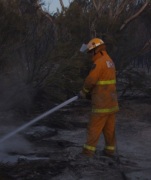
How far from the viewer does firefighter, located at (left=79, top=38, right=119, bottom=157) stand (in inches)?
313

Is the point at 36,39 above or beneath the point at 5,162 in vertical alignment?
above

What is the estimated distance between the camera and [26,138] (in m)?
9.50

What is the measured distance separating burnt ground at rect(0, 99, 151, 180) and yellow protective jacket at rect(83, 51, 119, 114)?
2.66ft

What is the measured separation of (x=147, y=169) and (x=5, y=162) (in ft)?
6.99

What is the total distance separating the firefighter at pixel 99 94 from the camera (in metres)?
7.96

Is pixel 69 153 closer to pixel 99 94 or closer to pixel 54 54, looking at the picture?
pixel 99 94

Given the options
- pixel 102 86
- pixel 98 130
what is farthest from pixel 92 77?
pixel 98 130

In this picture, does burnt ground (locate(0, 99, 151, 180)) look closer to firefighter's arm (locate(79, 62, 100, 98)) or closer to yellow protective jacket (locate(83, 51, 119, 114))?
yellow protective jacket (locate(83, 51, 119, 114))

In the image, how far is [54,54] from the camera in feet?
40.0

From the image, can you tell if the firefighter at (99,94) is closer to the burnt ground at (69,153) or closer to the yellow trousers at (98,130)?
the yellow trousers at (98,130)

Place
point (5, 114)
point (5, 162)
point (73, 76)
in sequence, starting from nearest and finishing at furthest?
1. point (5, 162)
2. point (5, 114)
3. point (73, 76)

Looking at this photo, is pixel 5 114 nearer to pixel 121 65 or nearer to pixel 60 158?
pixel 60 158

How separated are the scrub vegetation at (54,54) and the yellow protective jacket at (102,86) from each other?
3521mm

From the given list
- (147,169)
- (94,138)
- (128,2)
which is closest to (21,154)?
(94,138)
